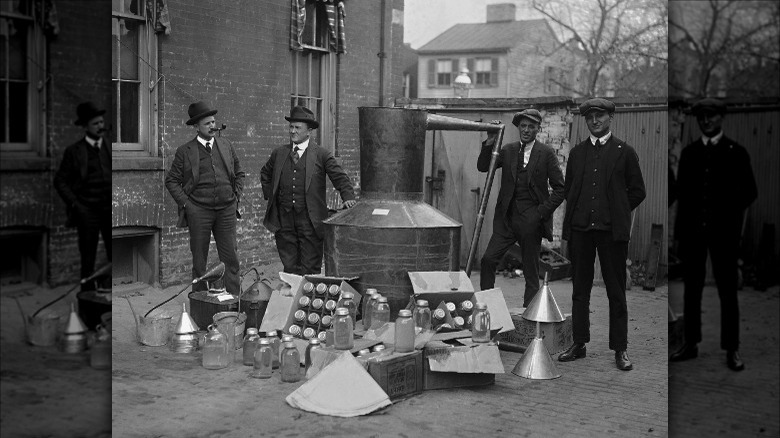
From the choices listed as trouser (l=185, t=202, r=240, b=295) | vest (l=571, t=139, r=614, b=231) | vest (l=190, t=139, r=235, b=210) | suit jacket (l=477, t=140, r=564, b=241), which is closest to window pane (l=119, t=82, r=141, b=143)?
vest (l=190, t=139, r=235, b=210)

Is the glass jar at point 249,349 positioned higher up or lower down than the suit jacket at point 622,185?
lower down

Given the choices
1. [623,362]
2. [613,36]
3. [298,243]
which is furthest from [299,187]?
[613,36]

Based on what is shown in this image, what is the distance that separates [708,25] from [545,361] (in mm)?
3622

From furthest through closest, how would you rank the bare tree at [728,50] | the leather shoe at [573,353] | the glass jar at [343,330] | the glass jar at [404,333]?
the leather shoe at [573,353], the glass jar at [343,330], the glass jar at [404,333], the bare tree at [728,50]

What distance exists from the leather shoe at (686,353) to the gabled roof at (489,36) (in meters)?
15.4

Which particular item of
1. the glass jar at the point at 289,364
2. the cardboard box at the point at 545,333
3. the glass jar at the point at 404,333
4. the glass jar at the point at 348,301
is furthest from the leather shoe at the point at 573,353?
the glass jar at the point at 289,364

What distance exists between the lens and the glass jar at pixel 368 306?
628 centimetres

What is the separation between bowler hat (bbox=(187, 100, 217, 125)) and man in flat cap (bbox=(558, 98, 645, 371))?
2.57 metres

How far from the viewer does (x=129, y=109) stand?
6098mm

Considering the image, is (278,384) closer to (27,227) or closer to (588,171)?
(588,171)

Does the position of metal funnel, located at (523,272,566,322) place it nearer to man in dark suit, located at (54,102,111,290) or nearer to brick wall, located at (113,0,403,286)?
brick wall, located at (113,0,403,286)

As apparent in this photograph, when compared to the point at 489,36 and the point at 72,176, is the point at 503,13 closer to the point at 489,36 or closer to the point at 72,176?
the point at 489,36

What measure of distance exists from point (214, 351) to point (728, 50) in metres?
4.27

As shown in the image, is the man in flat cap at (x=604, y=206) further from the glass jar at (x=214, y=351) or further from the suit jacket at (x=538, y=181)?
the glass jar at (x=214, y=351)
